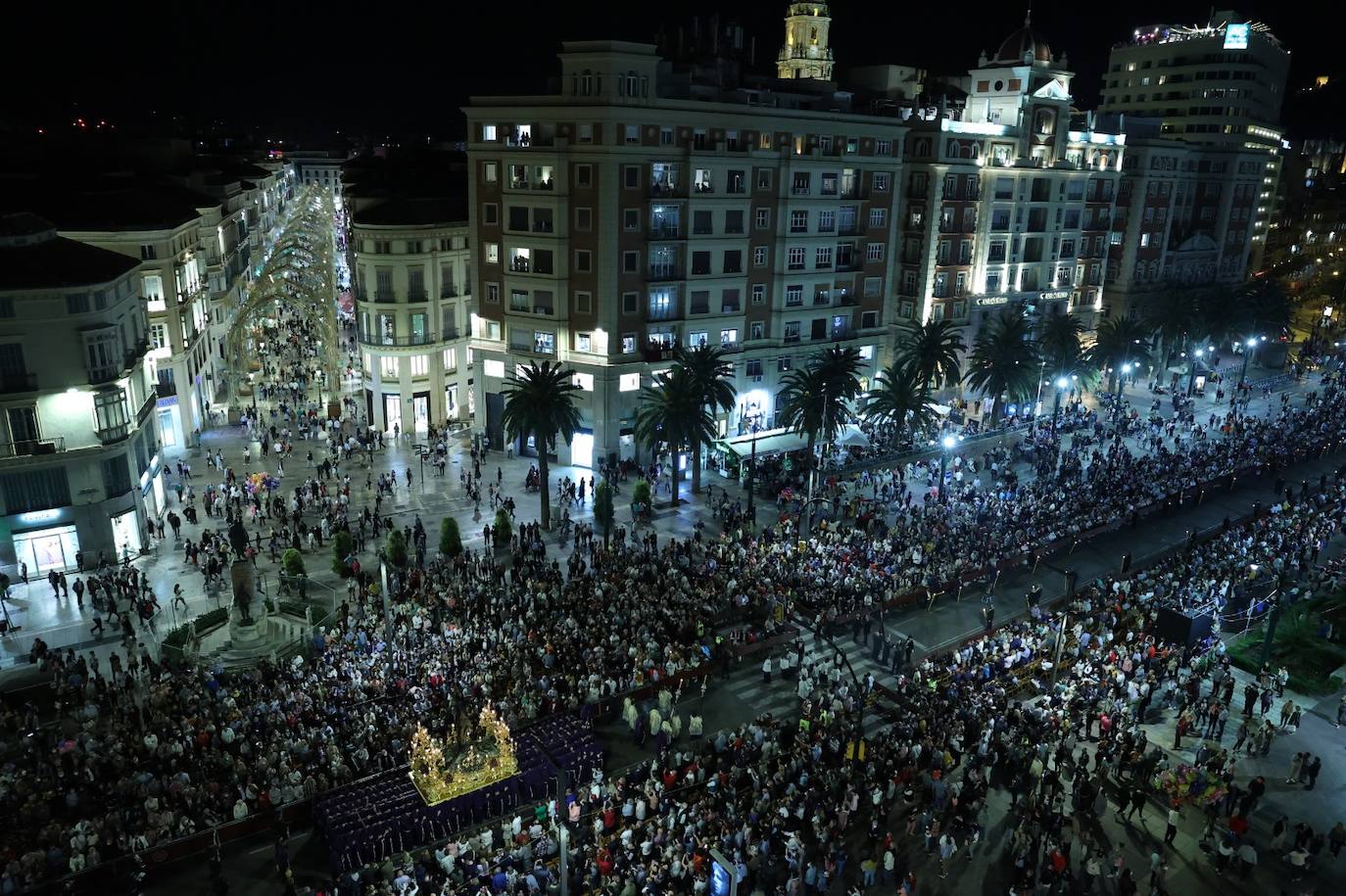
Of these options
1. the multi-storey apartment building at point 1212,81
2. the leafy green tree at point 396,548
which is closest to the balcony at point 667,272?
the leafy green tree at point 396,548

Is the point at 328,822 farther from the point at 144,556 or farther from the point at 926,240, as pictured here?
the point at 926,240

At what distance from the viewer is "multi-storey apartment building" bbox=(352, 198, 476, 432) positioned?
61.0 meters

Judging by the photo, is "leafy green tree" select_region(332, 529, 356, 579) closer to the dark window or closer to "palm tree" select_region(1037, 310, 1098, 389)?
the dark window

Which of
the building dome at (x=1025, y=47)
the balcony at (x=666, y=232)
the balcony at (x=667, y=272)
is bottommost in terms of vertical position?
the balcony at (x=667, y=272)

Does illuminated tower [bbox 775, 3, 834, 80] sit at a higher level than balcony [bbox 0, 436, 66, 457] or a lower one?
higher

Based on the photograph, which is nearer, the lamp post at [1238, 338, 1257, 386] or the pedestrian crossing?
the pedestrian crossing

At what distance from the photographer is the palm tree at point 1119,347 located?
73.6 meters

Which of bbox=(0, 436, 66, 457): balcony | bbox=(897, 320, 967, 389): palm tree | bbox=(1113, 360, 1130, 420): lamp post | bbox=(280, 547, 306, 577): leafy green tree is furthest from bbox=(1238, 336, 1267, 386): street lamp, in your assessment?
bbox=(0, 436, 66, 457): balcony

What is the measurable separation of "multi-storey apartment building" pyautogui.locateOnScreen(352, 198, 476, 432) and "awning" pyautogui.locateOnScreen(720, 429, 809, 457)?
19.5m

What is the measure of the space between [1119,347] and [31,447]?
72619 millimetres

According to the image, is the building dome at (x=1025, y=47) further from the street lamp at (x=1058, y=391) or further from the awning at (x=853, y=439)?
the awning at (x=853, y=439)

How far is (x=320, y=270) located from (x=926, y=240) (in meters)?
48.8

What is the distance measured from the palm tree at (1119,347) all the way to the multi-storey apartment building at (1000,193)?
19.2 feet

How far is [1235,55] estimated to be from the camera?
12181 centimetres
